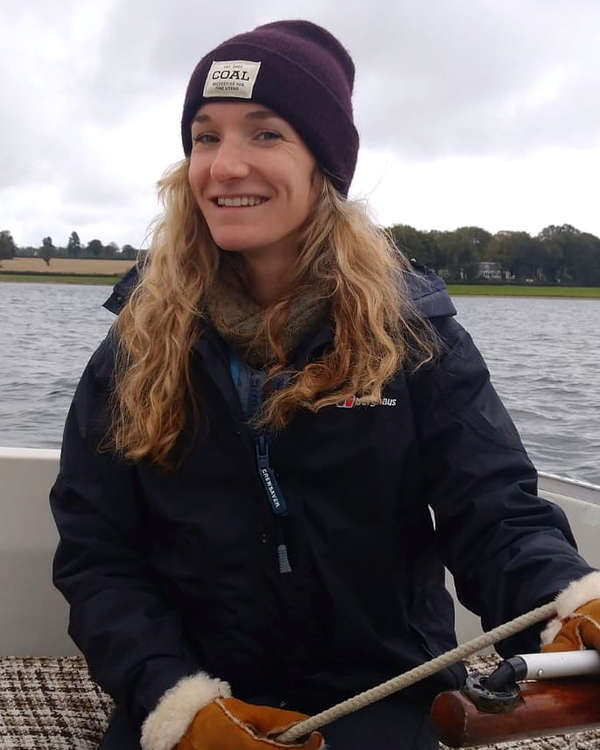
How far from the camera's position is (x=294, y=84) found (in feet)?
6.31

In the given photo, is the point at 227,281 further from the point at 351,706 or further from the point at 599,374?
the point at 599,374

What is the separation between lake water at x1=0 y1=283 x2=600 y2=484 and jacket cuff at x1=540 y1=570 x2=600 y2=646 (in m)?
4.09

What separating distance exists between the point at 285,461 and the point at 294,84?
0.86 m

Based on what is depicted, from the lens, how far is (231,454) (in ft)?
6.07

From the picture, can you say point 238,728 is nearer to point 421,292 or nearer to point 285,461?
point 285,461

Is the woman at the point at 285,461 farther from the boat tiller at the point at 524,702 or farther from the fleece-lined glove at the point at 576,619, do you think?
the boat tiller at the point at 524,702

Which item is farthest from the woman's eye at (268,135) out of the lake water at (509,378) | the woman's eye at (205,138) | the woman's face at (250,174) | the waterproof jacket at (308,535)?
the lake water at (509,378)

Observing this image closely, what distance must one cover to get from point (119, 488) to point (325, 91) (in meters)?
1.05

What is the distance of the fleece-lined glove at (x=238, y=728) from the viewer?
1.49m

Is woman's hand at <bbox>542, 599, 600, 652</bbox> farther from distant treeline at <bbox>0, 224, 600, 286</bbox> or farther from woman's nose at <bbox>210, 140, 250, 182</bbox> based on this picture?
distant treeline at <bbox>0, 224, 600, 286</bbox>

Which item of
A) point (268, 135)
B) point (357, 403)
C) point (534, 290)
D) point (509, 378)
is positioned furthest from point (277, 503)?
point (534, 290)

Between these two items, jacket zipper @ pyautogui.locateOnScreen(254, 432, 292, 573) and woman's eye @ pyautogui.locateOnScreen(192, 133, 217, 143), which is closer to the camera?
jacket zipper @ pyautogui.locateOnScreen(254, 432, 292, 573)

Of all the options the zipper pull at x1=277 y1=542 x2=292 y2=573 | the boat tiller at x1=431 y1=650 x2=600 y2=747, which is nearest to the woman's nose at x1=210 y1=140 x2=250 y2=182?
the zipper pull at x1=277 y1=542 x2=292 y2=573

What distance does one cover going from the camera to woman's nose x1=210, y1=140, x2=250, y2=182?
6.10 ft
